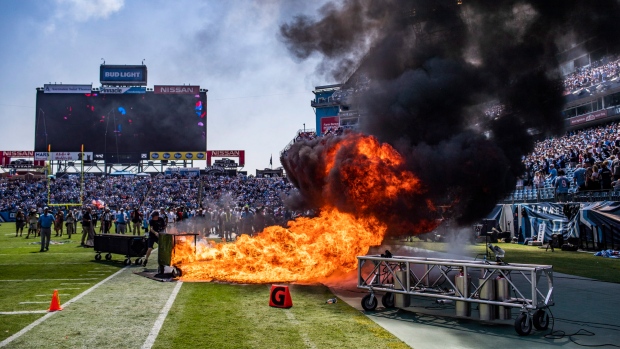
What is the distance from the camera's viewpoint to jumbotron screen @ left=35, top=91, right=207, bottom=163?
55.7 m

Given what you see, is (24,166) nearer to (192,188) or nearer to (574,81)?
(192,188)

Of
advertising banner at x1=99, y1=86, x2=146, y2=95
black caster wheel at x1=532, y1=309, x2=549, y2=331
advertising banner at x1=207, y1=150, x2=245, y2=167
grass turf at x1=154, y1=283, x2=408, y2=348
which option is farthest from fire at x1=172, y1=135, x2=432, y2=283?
advertising banner at x1=207, y1=150, x2=245, y2=167

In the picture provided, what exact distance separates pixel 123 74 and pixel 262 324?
58.1 metres

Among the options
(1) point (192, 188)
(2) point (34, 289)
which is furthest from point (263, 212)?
(1) point (192, 188)

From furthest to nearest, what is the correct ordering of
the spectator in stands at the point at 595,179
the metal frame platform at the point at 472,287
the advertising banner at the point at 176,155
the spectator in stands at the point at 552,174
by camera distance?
the advertising banner at the point at 176,155 → the spectator in stands at the point at 552,174 → the spectator in stands at the point at 595,179 → the metal frame platform at the point at 472,287

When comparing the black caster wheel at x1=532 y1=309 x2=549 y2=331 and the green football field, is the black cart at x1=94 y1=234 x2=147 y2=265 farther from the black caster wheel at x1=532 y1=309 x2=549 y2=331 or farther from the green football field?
the black caster wheel at x1=532 y1=309 x2=549 y2=331

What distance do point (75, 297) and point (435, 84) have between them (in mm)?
10936

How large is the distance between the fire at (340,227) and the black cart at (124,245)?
2401 mm

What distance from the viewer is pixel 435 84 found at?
14.0 meters

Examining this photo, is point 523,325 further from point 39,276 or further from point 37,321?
point 39,276

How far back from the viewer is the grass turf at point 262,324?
23.9 feet

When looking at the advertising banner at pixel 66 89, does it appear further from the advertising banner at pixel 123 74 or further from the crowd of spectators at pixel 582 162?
the crowd of spectators at pixel 582 162

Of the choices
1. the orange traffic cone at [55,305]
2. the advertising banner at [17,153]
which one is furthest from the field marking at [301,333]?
the advertising banner at [17,153]

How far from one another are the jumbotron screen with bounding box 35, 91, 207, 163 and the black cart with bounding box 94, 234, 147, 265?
39.9 metres
